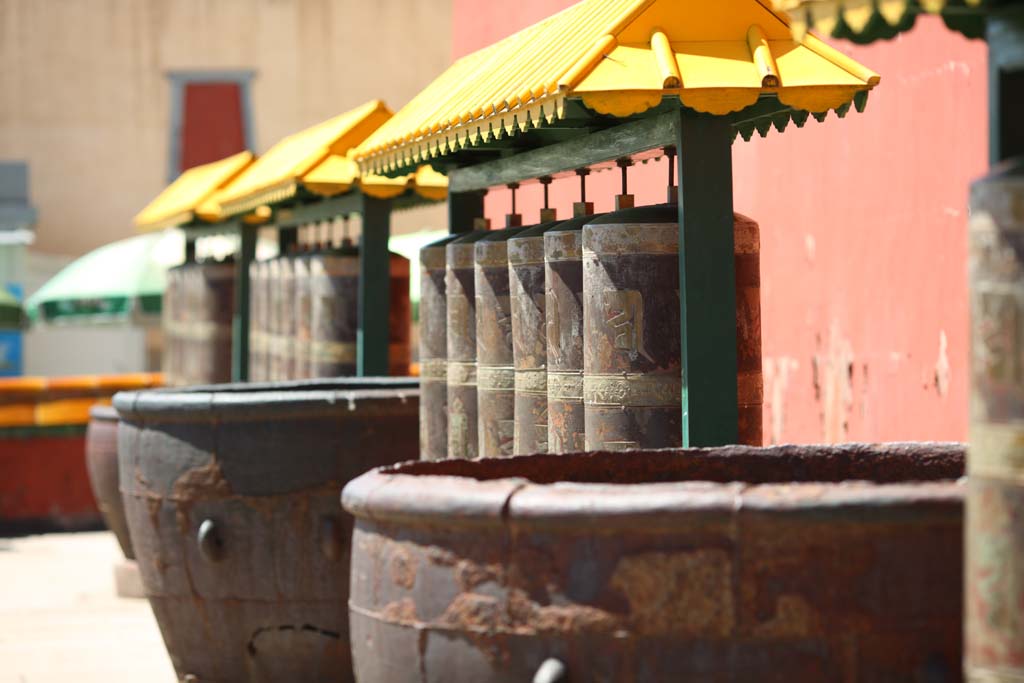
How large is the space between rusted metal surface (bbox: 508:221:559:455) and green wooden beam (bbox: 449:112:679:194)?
249mm

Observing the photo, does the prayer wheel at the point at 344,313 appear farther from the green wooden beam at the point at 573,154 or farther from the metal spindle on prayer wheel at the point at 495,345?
the metal spindle on prayer wheel at the point at 495,345

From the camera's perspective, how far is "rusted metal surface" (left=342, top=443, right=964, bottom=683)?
9.89 feet

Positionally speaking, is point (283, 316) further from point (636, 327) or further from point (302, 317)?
point (636, 327)

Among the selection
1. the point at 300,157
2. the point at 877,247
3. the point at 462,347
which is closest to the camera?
the point at 462,347

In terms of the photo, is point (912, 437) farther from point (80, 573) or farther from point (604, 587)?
point (80, 573)

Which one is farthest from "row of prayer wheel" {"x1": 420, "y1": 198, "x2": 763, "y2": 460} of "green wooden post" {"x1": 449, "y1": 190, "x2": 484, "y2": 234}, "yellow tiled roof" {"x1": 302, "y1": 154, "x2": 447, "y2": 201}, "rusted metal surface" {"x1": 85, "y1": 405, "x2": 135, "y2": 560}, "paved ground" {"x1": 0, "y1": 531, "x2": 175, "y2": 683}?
"rusted metal surface" {"x1": 85, "y1": 405, "x2": 135, "y2": 560}

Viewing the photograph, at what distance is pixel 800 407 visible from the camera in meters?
7.73

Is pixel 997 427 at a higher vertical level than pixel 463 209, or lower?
lower

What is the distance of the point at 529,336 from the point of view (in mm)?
5613

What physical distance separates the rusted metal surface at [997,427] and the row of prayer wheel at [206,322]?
358 inches

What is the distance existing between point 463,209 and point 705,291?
2.28m

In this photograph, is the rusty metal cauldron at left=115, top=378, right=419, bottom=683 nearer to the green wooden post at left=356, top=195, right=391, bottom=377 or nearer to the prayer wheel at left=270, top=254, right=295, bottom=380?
the green wooden post at left=356, top=195, right=391, bottom=377

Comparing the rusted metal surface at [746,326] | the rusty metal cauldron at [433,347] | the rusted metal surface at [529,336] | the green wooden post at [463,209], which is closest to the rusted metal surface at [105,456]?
the green wooden post at [463,209]

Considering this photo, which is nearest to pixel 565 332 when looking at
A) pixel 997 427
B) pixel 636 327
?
pixel 636 327
